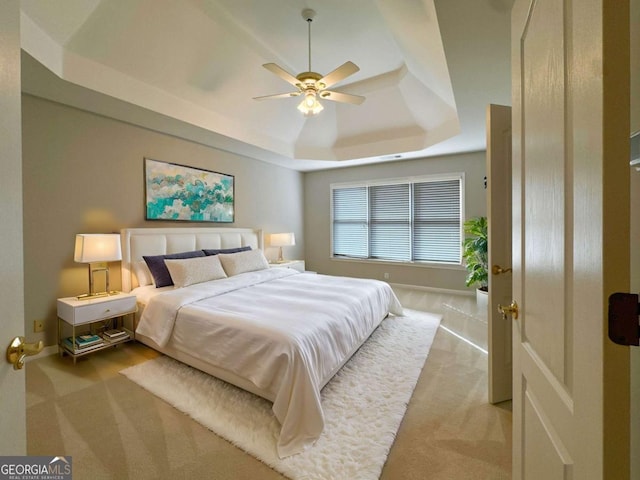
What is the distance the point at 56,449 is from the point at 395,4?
3706 millimetres

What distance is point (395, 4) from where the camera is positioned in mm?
2086

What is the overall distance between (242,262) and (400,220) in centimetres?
332

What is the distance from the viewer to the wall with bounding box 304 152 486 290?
483 cm

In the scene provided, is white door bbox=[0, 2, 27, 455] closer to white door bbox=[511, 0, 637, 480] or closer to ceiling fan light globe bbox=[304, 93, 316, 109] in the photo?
white door bbox=[511, 0, 637, 480]

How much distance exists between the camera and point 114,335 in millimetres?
2818

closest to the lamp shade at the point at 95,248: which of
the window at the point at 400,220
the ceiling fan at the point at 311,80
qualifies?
the ceiling fan at the point at 311,80

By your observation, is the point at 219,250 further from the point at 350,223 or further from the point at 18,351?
the point at 18,351

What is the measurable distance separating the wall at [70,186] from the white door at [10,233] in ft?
9.33

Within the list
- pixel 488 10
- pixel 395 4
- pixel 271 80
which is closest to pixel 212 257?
pixel 271 80

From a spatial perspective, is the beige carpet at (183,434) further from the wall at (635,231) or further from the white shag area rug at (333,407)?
the wall at (635,231)

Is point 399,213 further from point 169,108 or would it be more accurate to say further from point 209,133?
point 169,108

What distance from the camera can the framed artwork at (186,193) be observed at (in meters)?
3.61

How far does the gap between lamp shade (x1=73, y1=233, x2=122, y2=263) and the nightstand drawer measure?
1.31 ft

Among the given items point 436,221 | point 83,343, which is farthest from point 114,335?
point 436,221
